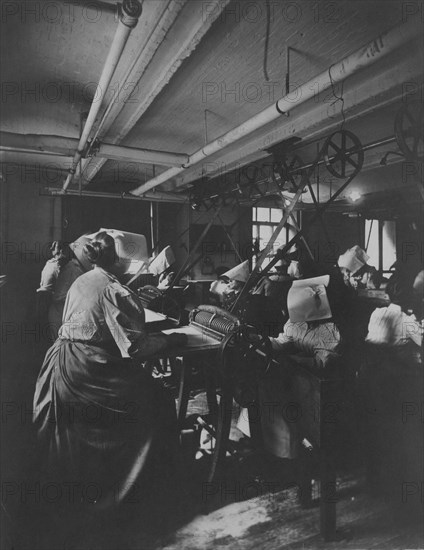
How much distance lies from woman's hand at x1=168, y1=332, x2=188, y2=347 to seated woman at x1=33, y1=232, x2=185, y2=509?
0.04 m

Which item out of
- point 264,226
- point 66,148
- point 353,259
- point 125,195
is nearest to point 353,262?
point 353,259

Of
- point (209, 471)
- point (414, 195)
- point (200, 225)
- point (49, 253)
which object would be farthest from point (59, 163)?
point (414, 195)

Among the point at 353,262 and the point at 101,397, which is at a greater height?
the point at 353,262

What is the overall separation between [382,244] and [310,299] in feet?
17.4

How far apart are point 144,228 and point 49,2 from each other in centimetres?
308

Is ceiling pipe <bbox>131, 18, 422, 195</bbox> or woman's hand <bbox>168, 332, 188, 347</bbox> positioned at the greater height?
ceiling pipe <bbox>131, 18, 422, 195</bbox>

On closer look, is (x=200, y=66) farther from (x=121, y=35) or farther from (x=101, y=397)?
(x=101, y=397)

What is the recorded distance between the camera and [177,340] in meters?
2.29

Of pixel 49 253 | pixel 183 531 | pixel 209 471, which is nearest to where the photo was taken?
pixel 183 531

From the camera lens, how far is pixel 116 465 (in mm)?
2186

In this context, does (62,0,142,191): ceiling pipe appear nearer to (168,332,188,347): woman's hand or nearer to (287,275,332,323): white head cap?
(168,332,188,347): woman's hand

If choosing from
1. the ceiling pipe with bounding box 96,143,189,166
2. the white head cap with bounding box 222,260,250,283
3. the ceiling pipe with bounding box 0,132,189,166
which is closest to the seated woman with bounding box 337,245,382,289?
the white head cap with bounding box 222,260,250,283

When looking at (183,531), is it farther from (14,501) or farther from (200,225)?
(200,225)

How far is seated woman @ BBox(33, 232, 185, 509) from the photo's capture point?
2.15m
